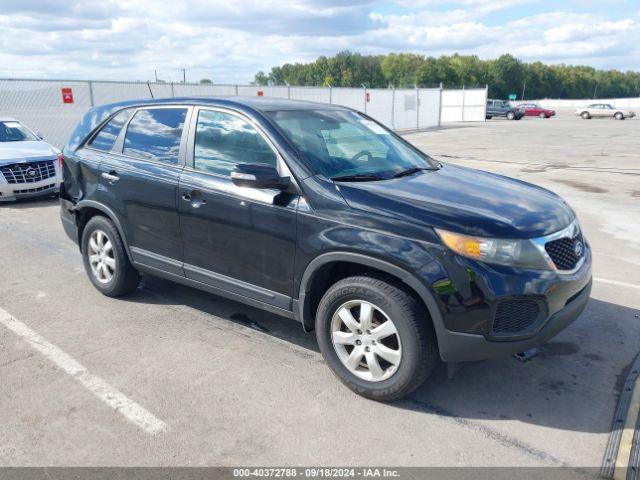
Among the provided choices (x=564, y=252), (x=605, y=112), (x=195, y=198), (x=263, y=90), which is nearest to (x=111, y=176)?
(x=195, y=198)

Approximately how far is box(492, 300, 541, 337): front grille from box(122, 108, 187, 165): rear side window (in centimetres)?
261

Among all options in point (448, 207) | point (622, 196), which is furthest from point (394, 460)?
point (622, 196)

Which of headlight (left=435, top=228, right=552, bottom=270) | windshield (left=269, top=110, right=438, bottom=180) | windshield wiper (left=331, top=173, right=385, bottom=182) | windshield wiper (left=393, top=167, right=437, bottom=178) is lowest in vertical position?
headlight (left=435, top=228, right=552, bottom=270)

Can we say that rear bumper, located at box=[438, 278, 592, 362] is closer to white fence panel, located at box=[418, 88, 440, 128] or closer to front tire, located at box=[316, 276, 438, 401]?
front tire, located at box=[316, 276, 438, 401]

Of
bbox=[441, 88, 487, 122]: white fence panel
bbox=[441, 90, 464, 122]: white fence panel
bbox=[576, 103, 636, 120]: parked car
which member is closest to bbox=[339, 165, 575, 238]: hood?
bbox=[441, 88, 487, 122]: white fence panel

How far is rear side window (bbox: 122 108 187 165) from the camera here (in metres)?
4.30

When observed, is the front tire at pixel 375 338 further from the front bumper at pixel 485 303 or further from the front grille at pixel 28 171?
the front grille at pixel 28 171

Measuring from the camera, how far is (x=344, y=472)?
275 cm

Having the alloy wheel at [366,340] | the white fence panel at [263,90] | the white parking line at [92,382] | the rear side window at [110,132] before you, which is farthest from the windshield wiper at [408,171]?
the white fence panel at [263,90]

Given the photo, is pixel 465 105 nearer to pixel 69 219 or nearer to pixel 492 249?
pixel 69 219

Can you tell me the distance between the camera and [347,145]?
409cm

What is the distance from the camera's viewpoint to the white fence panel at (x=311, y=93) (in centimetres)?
2344

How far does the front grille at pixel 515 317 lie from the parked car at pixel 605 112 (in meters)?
49.0

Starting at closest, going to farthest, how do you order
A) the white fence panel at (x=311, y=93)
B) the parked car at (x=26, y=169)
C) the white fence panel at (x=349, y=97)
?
1. the parked car at (x=26, y=169)
2. the white fence panel at (x=311, y=93)
3. the white fence panel at (x=349, y=97)
